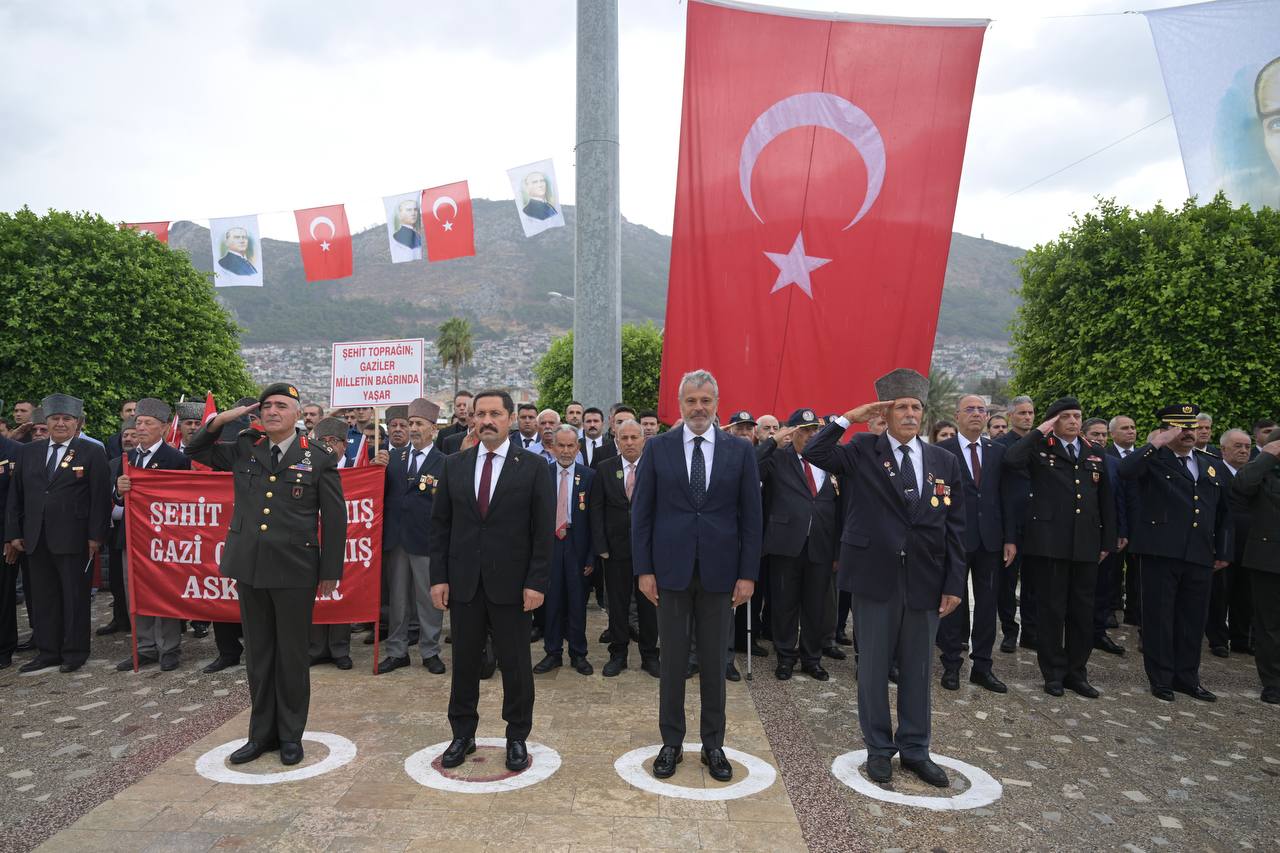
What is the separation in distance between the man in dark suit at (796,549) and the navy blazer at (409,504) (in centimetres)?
274

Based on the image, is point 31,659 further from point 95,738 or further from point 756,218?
point 756,218

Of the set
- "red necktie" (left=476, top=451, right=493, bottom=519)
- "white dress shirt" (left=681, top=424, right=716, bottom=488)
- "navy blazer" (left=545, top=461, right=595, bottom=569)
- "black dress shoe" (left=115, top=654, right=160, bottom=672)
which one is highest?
"white dress shirt" (left=681, top=424, right=716, bottom=488)

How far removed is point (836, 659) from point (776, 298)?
3.24 m

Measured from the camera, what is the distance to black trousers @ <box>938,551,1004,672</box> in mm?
5953

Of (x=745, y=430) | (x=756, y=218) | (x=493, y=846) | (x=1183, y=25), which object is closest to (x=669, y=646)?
(x=493, y=846)

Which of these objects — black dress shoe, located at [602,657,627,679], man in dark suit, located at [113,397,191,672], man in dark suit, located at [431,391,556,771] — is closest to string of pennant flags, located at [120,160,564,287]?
man in dark suit, located at [113,397,191,672]

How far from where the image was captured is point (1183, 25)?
38.9 ft

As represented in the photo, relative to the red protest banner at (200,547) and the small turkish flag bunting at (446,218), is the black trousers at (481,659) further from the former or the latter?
the small turkish flag bunting at (446,218)

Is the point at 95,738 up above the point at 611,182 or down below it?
below

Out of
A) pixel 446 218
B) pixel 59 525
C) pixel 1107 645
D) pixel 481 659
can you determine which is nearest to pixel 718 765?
pixel 481 659

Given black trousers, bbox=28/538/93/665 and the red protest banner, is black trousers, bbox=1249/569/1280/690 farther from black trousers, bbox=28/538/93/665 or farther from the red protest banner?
black trousers, bbox=28/538/93/665

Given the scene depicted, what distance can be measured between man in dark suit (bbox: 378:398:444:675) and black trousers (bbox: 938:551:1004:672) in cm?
394

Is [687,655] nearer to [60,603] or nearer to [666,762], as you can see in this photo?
[666,762]

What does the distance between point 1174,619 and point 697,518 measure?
441 cm
